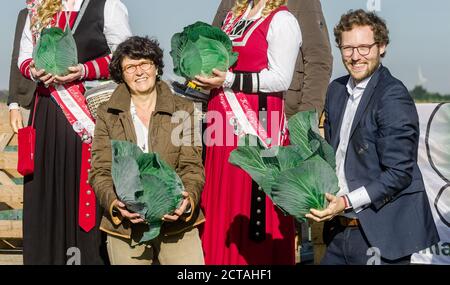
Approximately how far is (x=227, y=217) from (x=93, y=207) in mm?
736

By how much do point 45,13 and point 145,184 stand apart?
→ 1554mm

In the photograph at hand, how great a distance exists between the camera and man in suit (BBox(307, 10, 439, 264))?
13.2ft

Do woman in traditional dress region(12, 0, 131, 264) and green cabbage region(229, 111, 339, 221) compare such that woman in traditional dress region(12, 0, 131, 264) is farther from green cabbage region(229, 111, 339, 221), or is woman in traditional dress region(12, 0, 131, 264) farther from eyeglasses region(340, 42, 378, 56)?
eyeglasses region(340, 42, 378, 56)

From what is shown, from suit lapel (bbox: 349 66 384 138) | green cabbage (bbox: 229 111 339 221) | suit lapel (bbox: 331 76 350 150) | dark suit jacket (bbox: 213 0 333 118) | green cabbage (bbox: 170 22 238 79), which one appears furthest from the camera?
dark suit jacket (bbox: 213 0 333 118)

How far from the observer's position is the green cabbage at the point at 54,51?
16.6 ft

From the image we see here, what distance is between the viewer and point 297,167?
4.03 meters

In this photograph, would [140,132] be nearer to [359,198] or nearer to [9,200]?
[359,198]

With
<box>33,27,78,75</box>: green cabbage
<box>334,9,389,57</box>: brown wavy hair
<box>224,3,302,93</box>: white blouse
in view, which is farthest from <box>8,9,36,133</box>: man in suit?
<box>334,9,389,57</box>: brown wavy hair

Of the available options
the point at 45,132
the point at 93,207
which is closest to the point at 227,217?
the point at 93,207

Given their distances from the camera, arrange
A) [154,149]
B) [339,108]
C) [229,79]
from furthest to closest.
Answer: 1. [229,79]
2. [154,149]
3. [339,108]

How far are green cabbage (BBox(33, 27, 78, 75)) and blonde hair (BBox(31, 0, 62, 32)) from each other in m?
0.24

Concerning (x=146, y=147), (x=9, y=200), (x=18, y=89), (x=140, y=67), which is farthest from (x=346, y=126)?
(x=9, y=200)

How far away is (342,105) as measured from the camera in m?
4.34

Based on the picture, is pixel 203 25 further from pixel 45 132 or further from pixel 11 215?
pixel 11 215
